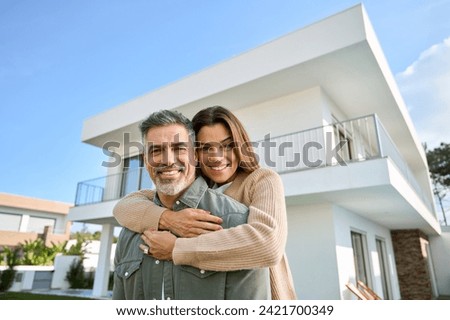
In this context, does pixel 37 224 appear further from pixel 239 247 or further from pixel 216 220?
pixel 239 247

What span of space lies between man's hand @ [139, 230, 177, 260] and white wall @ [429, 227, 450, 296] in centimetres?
1629

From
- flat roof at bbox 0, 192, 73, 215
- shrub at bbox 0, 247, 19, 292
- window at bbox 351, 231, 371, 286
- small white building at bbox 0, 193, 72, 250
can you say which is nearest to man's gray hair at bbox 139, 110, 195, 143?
window at bbox 351, 231, 371, 286

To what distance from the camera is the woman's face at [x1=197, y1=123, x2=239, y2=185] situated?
4.66ft

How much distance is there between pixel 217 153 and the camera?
143 centimetres

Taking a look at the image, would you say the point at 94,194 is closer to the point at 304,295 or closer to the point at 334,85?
the point at 304,295

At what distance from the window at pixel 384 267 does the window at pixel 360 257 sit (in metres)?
2.09

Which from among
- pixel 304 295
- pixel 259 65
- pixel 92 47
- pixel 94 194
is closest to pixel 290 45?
pixel 259 65

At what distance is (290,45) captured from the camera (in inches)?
231

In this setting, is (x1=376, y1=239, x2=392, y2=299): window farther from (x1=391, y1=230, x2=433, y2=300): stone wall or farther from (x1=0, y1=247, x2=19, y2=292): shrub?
(x1=0, y1=247, x2=19, y2=292): shrub

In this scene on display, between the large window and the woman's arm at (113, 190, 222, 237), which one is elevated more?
the large window

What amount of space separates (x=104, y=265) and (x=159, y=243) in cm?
1046

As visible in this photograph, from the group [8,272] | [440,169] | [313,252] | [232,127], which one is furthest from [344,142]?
[8,272]

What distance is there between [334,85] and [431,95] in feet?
6.97

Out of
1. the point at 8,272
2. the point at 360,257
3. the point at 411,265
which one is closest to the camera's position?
the point at 360,257
